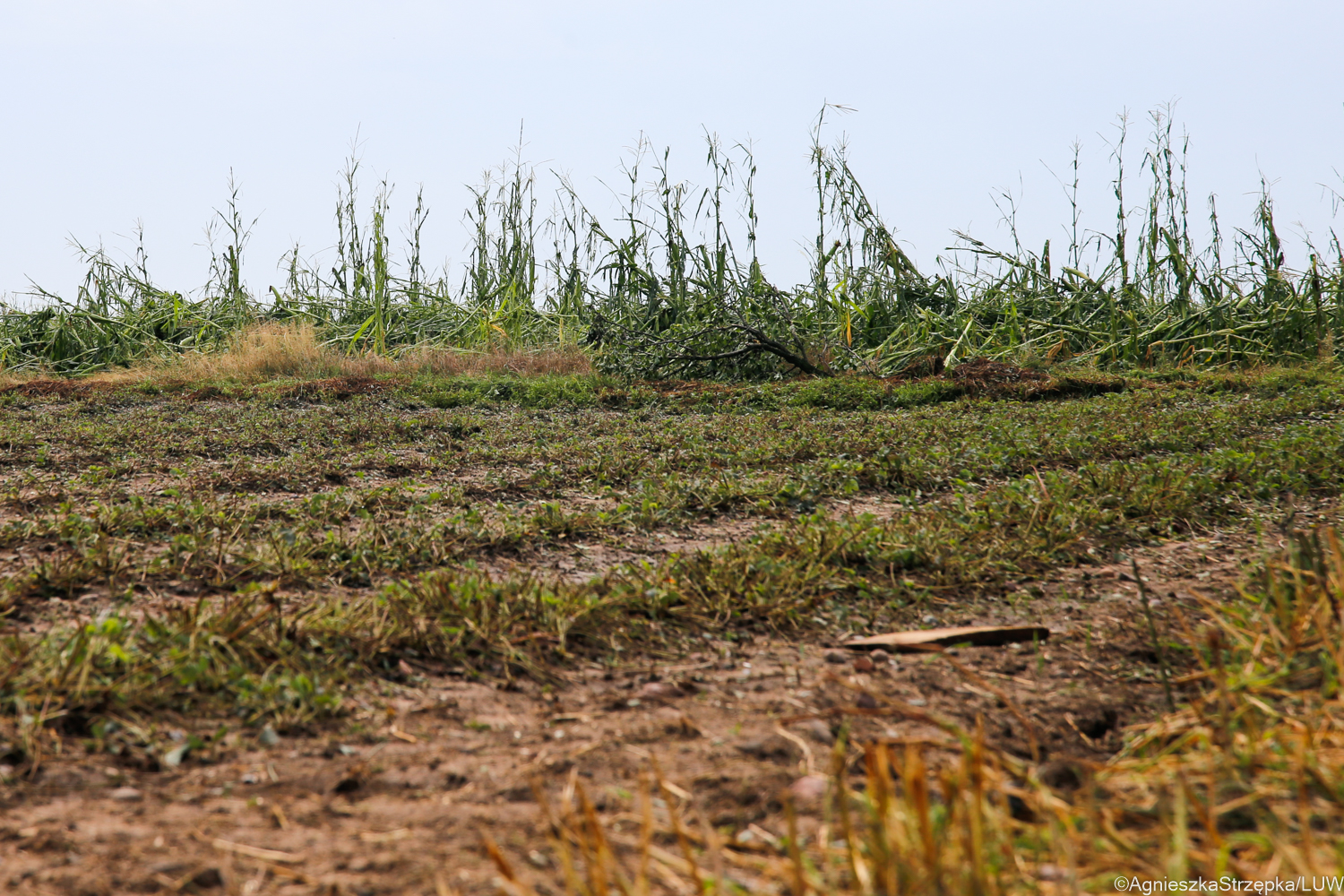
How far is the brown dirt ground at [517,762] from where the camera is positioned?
4.41 ft

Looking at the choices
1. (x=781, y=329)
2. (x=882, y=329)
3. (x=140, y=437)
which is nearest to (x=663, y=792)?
(x=140, y=437)

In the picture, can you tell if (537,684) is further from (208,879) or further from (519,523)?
(519,523)

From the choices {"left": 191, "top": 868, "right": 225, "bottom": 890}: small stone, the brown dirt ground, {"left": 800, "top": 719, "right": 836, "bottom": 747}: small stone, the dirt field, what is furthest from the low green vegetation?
{"left": 800, "top": 719, "right": 836, "bottom": 747}: small stone

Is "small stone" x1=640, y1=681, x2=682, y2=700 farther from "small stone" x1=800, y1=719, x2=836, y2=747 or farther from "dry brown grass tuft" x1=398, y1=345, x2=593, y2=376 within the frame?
"dry brown grass tuft" x1=398, y1=345, x2=593, y2=376

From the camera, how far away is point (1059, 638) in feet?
7.81

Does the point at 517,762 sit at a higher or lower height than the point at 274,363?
lower

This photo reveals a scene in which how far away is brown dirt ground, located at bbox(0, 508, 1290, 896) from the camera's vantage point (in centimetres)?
134

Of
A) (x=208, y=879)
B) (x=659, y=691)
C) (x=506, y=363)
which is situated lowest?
(x=208, y=879)

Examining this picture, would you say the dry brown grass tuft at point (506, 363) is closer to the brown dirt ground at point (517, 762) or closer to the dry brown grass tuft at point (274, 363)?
the dry brown grass tuft at point (274, 363)

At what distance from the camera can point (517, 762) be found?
5.58ft

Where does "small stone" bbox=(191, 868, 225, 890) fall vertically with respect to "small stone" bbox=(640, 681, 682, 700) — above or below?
below

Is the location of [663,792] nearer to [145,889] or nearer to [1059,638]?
[145,889]

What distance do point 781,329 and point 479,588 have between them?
9316mm

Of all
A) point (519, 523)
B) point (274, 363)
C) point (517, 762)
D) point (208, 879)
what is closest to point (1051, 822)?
point (517, 762)
